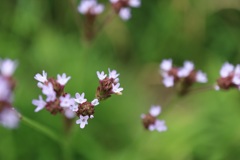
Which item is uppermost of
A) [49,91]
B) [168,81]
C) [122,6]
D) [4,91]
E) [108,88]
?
[122,6]

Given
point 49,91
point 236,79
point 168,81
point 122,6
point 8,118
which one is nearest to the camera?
point 8,118

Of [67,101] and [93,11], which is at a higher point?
[93,11]

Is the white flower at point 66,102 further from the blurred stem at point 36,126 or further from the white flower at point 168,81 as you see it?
the white flower at point 168,81

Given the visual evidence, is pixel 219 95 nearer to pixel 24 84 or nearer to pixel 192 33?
pixel 192 33

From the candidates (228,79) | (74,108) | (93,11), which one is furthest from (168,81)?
(74,108)

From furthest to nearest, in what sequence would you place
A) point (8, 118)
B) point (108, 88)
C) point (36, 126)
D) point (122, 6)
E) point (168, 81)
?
point (122, 6) → point (168, 81) → point (36, 126) → point (108, 88) → point (8, 118)

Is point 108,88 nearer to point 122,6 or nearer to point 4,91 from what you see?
point 4,91

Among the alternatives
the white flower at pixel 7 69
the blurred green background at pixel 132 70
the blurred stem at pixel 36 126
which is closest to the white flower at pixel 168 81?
the blurred green background at pixel 132 70

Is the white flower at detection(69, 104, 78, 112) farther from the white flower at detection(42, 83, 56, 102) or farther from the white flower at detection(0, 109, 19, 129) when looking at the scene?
the white flower at detection(0, 109, 19, 129)

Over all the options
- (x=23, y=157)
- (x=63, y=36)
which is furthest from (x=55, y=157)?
(x=63, y=36)

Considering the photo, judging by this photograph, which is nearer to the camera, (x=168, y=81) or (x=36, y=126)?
(x=36, y=126)
